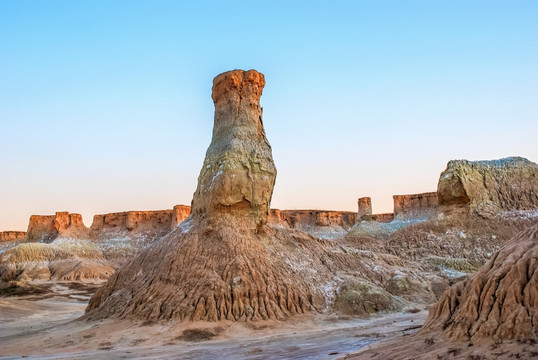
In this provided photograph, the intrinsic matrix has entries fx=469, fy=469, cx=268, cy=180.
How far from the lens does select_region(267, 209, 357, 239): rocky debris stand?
7712 cm

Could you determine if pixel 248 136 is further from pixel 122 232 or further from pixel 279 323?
pixel 122 232

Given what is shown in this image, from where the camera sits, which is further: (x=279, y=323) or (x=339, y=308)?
(x=339, y=308)

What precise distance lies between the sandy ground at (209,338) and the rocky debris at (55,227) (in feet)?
170

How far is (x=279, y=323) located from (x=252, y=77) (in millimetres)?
10825

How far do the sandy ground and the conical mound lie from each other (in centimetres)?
77

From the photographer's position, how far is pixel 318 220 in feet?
260

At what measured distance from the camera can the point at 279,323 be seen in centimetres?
1518

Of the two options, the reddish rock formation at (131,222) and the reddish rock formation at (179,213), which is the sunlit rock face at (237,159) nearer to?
the reddish rock formation at (179,213)

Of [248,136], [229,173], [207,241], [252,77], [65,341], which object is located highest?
[252,77]

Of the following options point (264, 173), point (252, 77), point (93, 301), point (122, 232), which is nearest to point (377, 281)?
point (264, 173)

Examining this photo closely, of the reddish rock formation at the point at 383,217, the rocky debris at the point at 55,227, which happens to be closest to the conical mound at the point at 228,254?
the rocky debris at the point at 55,227

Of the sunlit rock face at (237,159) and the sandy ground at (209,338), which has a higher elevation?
the sunlit rock face at (237,159)

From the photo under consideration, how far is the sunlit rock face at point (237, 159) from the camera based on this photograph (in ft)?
61.4

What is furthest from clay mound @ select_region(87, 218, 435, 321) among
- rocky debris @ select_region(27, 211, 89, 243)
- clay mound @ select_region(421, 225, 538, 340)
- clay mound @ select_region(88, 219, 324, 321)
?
rocky debris @ select_region(27, 211, 89, 243)
